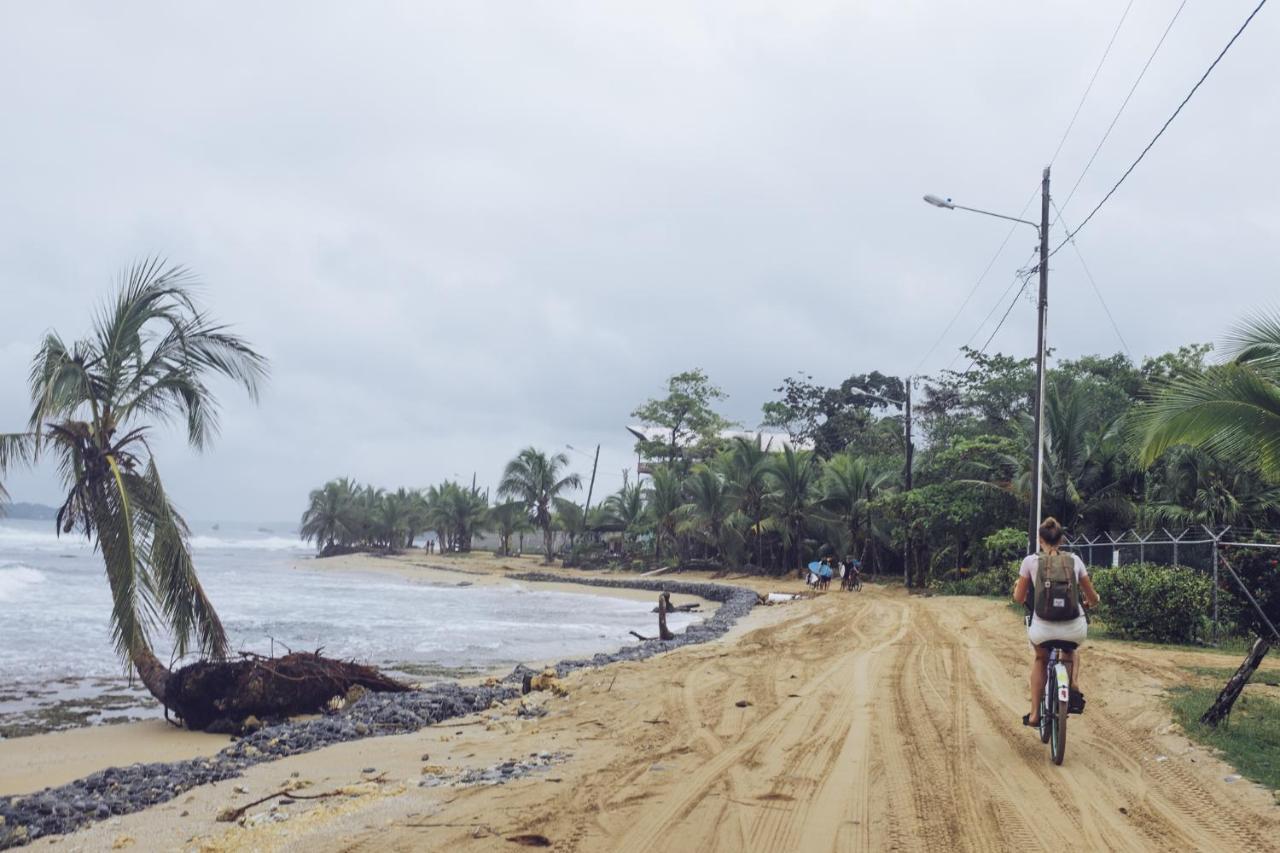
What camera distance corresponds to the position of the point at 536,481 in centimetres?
5797

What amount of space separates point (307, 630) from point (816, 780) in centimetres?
1927

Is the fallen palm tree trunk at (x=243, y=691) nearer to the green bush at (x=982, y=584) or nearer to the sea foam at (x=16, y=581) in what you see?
the green bush at (x=982, y=584)

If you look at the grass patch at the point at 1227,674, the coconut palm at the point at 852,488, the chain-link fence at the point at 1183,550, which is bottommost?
the grass patch at the point at 1227,674

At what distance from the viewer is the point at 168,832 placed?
224 inches

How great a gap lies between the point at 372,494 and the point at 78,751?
270 feet

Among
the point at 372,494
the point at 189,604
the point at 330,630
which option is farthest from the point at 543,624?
the point at 372,494

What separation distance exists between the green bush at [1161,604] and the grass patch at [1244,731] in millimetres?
4866

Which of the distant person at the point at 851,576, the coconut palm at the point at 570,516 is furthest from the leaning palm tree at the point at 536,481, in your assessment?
the distant person at the point at 851,576

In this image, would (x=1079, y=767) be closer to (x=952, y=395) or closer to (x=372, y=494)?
(x=952, y=395)

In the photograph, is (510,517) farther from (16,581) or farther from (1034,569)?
(1034,569)

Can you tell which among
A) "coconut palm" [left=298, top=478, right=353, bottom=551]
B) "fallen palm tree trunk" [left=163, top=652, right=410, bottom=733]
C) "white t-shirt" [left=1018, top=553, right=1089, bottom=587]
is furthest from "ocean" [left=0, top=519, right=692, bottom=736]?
"coconut palm" [left=298, top=478, right=353, bottom=551]

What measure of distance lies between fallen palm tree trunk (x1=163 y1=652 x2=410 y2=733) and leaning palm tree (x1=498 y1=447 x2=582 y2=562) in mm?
46544

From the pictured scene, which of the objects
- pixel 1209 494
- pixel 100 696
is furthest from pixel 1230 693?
pixel 1209 494

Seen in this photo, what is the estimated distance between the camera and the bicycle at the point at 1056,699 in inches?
237
